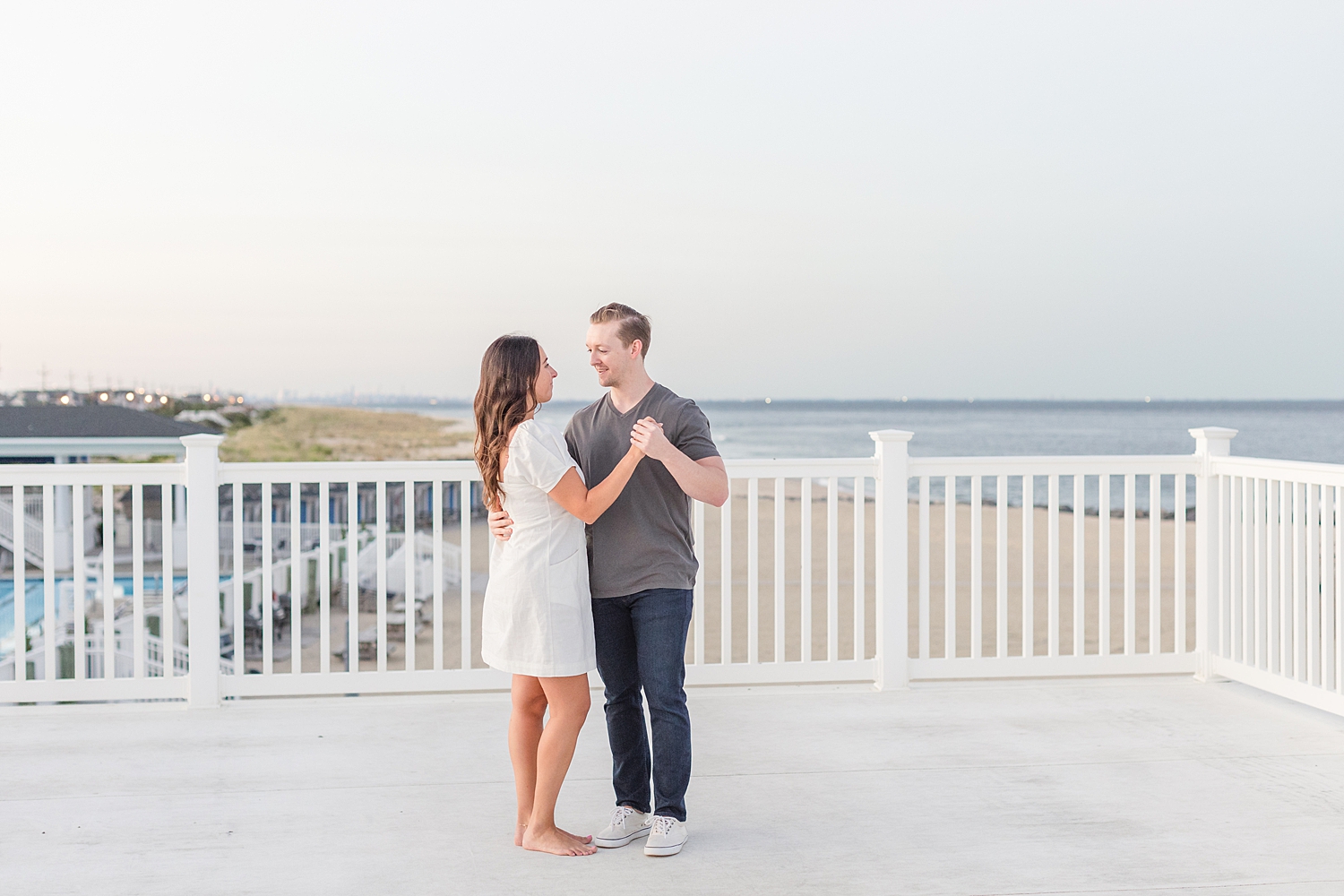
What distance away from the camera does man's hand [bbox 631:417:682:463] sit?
2.22 metres

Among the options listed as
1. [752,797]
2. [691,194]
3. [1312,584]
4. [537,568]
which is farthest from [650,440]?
[691,194]

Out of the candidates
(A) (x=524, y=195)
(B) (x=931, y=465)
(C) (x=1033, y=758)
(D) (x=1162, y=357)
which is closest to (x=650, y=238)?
(A) (x=524, y=195)

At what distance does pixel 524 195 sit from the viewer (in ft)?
67.2

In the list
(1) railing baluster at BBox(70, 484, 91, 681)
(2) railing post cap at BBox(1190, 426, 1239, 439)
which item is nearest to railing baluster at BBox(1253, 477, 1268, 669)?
(2) railing post cap at BBox(1190, 426, 1239, 439)

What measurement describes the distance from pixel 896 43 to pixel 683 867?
9.49 meters

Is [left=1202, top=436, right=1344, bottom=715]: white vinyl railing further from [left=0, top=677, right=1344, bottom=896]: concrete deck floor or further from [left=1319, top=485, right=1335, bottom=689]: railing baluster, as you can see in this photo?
[left=0, top=677, right=1344, bottom=896]: concrete deck floor

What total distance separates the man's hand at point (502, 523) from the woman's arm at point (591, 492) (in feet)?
0.47

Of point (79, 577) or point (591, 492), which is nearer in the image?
point (591, 492)

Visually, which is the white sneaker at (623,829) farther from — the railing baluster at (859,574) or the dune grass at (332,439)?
the dune grass at (332,439)

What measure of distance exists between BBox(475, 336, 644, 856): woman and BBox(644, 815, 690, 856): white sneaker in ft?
0.48

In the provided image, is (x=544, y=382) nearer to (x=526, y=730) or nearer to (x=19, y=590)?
(x=526, y=730)

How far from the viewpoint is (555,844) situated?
2443mm

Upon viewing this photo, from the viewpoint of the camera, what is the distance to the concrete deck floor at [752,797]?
2330 millimetres

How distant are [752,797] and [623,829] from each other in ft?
1.59
